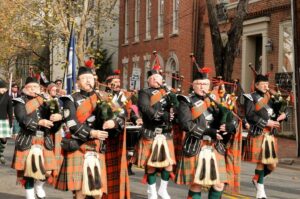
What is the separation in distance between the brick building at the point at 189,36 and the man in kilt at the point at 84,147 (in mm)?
14053

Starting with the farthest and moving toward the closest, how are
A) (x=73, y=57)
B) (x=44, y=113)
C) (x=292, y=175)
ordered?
(x=292, y=175) < (x=73, y=57) < (x=44, y=113)

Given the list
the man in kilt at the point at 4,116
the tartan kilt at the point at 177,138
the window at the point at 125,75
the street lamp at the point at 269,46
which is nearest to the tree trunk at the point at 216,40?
the street lamp at the point at 269,46

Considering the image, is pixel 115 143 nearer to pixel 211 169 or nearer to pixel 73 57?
pixel 211 169

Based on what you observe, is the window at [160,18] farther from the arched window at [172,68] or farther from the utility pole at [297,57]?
the utility pole at [297,57]

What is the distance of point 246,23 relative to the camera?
25.7 meters

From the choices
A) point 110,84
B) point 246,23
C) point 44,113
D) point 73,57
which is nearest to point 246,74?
point 246,23

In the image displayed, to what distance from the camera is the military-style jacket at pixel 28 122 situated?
29.2 ft

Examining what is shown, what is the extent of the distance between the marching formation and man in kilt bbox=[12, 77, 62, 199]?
0.01 meters

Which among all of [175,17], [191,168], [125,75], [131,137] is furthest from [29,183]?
[125,75]

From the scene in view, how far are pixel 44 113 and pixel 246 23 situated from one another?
700 inches

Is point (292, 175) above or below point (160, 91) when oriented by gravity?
below

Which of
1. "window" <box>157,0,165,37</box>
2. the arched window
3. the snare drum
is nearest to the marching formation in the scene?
the snare drum

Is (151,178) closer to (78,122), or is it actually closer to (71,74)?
(78,122)

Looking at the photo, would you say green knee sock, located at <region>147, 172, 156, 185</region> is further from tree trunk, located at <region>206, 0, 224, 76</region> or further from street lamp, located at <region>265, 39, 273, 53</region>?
street lamp, located at <region>265, 39, 273, 53</region>
